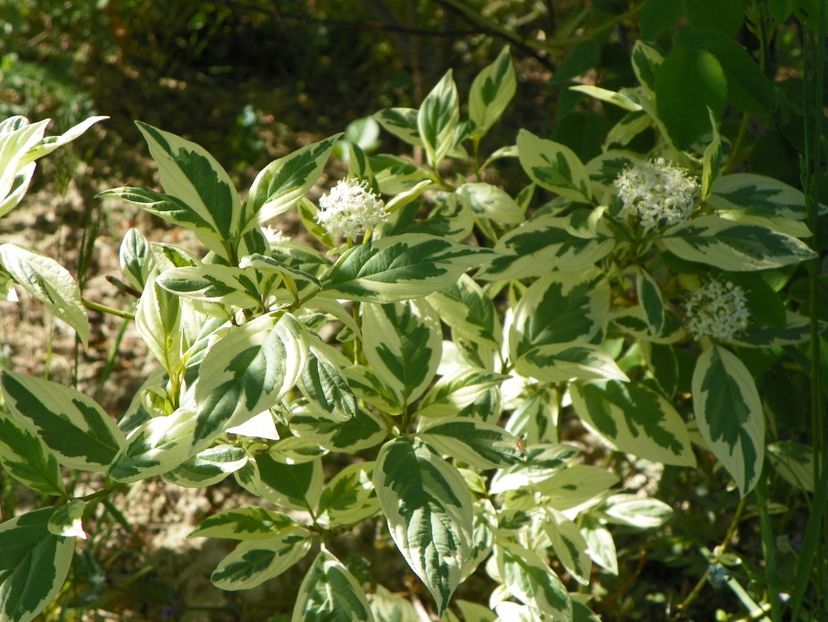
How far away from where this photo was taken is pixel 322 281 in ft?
2.82

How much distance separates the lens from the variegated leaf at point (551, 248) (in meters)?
1.05

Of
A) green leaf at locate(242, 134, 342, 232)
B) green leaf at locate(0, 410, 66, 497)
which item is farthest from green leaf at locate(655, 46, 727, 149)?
green leaf at locate(0, 410, 66, 497)

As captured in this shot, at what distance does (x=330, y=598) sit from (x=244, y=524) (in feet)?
0.46

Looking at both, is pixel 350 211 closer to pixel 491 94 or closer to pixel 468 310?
pixel 468 310

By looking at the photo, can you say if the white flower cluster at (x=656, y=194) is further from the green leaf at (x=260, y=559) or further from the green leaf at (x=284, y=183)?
the green leaf at (x=260, y=559)

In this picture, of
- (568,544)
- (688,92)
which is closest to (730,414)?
(568,544)

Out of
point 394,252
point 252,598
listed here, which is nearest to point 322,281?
point 394,252

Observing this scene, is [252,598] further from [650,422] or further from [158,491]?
[650,422]

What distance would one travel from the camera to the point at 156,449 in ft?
2.68

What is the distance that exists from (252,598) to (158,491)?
0.31 m

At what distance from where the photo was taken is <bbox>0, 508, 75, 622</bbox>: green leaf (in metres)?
0.83

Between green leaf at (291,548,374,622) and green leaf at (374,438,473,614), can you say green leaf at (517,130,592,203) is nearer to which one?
green leaf at (374,438,473,614)

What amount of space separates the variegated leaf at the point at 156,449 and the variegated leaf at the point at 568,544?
50cm

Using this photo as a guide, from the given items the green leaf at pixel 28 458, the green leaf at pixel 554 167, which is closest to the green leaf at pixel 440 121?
the green leaf at pixel 554 167
